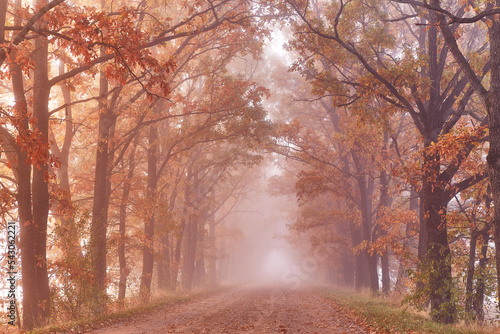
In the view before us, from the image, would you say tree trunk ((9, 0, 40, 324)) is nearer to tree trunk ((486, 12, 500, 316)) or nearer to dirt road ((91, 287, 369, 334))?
dirt road ((91, 287, 369, 334))

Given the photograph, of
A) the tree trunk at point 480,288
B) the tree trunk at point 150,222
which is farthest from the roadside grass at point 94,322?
the tree trunk at point 480,288

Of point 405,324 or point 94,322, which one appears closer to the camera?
point 405,324

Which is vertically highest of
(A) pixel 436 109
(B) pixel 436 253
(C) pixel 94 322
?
(A) pixel 436 109

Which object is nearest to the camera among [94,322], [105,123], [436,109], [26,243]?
[94,322]

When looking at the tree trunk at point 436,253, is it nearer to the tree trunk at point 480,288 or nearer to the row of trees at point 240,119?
the row of trees at point 240,119

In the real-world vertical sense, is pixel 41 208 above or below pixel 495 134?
below

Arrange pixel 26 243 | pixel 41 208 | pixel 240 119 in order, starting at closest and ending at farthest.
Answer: pixel 26 243, pixel 41 208, pixel 240 119

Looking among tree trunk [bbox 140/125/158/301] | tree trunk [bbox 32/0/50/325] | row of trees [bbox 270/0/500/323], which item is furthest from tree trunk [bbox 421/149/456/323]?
tree trunk [bbox 140/125/158/301]

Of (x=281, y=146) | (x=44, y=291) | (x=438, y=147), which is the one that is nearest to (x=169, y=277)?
(x=281, y=146)

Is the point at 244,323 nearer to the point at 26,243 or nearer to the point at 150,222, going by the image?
the point at 26,243

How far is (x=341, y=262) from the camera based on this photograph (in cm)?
3638

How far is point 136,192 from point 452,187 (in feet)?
57.5

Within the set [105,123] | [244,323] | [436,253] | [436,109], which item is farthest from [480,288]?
[105,123]

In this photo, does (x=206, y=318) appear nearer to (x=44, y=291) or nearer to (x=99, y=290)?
(x=99, y=290)
